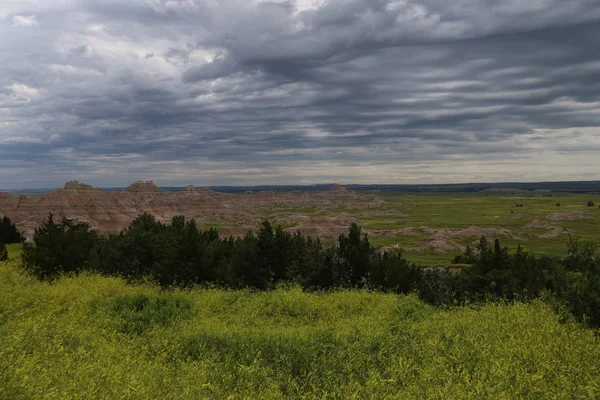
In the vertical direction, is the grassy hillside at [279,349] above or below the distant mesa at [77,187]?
below

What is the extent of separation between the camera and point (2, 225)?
62.2 m

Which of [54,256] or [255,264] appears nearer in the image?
[54,256]

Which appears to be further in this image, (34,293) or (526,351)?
(34,293)

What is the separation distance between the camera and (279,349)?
16984 mm

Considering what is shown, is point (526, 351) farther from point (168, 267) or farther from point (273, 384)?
point (168, 267)

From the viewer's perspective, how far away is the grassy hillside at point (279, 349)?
12.2m

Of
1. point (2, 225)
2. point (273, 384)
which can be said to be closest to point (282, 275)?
point (273, 384)

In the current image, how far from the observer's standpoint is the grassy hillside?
12.2m

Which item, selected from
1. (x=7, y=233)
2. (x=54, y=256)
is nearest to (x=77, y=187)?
(x=7, y=233)

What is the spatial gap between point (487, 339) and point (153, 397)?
13.9 m

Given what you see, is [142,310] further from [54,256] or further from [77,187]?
[77,187]

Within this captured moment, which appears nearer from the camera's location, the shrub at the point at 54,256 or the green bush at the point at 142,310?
the green bush at the point at 142,310

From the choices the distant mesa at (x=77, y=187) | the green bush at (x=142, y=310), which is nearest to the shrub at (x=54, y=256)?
the green bush at (x=142, y=310)

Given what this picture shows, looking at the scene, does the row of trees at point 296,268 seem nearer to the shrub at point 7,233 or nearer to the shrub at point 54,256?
the shrub at point 54,256
